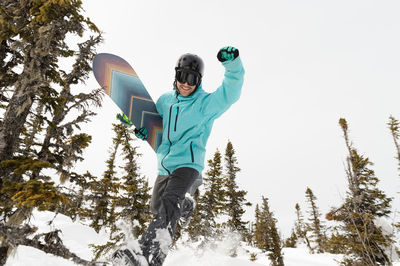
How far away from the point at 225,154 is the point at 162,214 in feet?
81.8

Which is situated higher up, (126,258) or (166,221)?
(166,221)

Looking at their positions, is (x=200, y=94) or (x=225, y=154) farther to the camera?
(x=225, y=154)

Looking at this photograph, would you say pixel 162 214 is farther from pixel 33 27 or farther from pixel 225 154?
pixel 225 154

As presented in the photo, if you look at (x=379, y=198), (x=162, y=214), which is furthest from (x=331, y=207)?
(x=379, y=198)

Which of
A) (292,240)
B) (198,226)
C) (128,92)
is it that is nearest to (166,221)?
(128,92)

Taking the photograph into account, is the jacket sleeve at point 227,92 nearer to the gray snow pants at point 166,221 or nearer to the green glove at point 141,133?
the gray snow pants at point 166,221

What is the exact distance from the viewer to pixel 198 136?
3.40 m

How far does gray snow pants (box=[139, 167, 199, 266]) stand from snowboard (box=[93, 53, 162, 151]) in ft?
4.99

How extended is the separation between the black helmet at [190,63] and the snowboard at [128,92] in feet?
4.27

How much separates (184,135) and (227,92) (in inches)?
34.7

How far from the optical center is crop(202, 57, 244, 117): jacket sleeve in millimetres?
3018

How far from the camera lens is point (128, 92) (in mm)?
5000

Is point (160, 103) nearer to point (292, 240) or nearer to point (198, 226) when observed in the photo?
point (198, 226)

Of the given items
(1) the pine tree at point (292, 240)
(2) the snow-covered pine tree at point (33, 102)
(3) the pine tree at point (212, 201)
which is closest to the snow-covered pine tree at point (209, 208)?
(3) the pine tree at point (212, 201)
